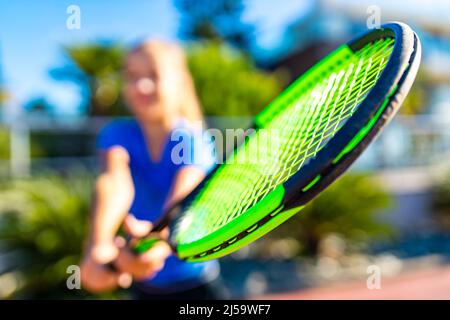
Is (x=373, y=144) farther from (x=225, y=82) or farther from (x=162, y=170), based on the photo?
(x=225, y=82)

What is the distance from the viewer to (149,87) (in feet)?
4.54

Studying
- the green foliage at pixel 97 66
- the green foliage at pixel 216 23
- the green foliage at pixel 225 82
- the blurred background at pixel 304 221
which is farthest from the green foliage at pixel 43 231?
the green foliage at pixel 216 23

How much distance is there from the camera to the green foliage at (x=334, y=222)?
13.9 feet

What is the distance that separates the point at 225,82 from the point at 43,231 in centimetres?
619

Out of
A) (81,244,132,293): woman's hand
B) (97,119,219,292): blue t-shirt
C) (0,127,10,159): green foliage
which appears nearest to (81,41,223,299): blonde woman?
(97,119,219,292): blue t-shirt

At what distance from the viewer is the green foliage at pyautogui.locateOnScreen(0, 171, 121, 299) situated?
10.4ft

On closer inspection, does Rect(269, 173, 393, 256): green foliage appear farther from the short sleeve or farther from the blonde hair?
the short sleeve

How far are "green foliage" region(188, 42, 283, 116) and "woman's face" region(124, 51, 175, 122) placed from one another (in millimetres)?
6310

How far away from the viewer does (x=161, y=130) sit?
55.1 inches

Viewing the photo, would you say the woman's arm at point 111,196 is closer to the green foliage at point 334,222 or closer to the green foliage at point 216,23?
the green foliage at point 334,222

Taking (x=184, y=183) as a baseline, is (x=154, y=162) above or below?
above

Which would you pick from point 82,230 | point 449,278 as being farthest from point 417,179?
point 82,230

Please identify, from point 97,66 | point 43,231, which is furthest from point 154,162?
point 97,66

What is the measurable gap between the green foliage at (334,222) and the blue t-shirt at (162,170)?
293 cm
